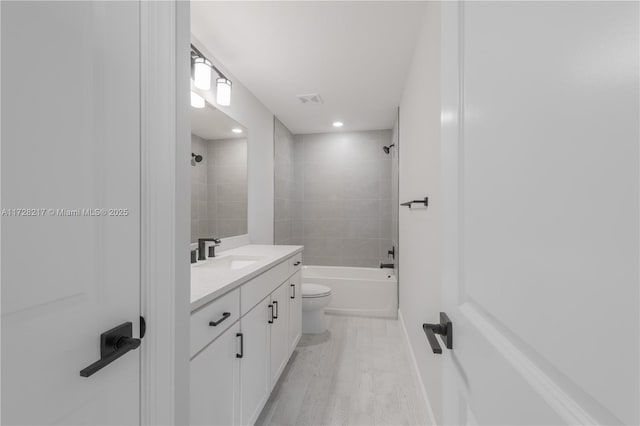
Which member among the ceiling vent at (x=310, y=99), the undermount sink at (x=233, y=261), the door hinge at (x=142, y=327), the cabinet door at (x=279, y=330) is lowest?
the cabinet door at (x=279, y=330)

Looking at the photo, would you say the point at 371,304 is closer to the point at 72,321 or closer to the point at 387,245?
the point at 387,245

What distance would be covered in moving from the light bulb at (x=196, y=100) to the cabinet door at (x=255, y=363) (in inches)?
54.3

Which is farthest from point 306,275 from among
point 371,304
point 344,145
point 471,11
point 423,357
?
point 471,11

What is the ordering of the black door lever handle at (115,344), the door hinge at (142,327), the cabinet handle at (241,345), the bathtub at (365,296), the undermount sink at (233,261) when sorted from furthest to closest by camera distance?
the bathtub at (365,296)
the undermount sink at (233,261)
the cabinet handle at (241,345)
the door hinge at (142,327)
the black door lever handle at (115,344)

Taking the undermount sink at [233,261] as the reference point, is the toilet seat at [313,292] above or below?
below

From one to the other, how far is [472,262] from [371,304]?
2.97m

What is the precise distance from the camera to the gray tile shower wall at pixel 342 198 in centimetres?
393

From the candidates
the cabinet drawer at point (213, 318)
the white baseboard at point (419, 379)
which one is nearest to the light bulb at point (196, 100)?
the cabinet drawer at point (213, 318)

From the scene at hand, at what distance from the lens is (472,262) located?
564 millimetres

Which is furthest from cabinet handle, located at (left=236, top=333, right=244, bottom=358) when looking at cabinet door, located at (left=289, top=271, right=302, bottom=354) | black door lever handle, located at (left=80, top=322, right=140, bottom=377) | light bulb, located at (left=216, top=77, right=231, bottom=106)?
light bulb, located at (left=216, top=77, right=231, bottom=106)

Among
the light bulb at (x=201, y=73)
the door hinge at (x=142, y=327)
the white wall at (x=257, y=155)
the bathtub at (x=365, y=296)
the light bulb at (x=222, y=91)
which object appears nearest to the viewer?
the door hinge at (x=142, y=327)

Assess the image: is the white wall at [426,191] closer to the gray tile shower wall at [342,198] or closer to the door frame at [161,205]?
the door frame at [161,205]

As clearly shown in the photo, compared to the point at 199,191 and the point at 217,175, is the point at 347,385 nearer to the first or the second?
the point at 199,191

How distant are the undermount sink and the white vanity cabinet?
0.24 meters
